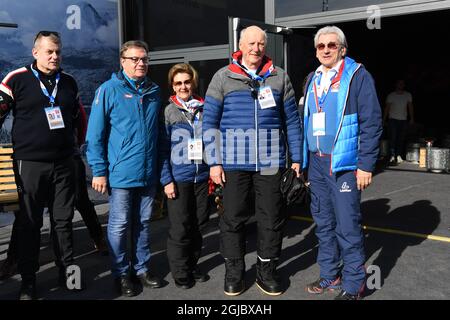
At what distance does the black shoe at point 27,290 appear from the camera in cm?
322

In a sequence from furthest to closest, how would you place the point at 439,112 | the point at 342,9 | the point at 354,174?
1. the point at 439,112
2. the point at 342,9
3. the point at 354,174

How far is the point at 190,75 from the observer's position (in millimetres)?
3354

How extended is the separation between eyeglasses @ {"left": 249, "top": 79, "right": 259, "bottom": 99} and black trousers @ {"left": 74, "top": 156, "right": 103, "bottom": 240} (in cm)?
186

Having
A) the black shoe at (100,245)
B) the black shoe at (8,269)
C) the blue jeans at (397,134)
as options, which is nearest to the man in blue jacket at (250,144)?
the black shoe at (100,245)

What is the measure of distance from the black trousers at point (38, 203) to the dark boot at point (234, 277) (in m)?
1.20

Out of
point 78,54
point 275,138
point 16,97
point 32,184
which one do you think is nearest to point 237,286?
point 275,138

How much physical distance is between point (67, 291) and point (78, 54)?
4129 millimetres

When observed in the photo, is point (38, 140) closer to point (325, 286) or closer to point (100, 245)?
point (100, 245)

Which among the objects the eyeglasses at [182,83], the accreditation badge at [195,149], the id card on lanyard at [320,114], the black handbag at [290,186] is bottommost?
the black handbag at [290,186]

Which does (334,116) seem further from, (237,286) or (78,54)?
(78,54)

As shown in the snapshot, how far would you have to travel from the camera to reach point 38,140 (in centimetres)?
319

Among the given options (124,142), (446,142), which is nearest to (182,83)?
(124,142)

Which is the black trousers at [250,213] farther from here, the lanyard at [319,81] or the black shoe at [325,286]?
the lanyard at [319,81]

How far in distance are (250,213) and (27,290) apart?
65.3 inches
